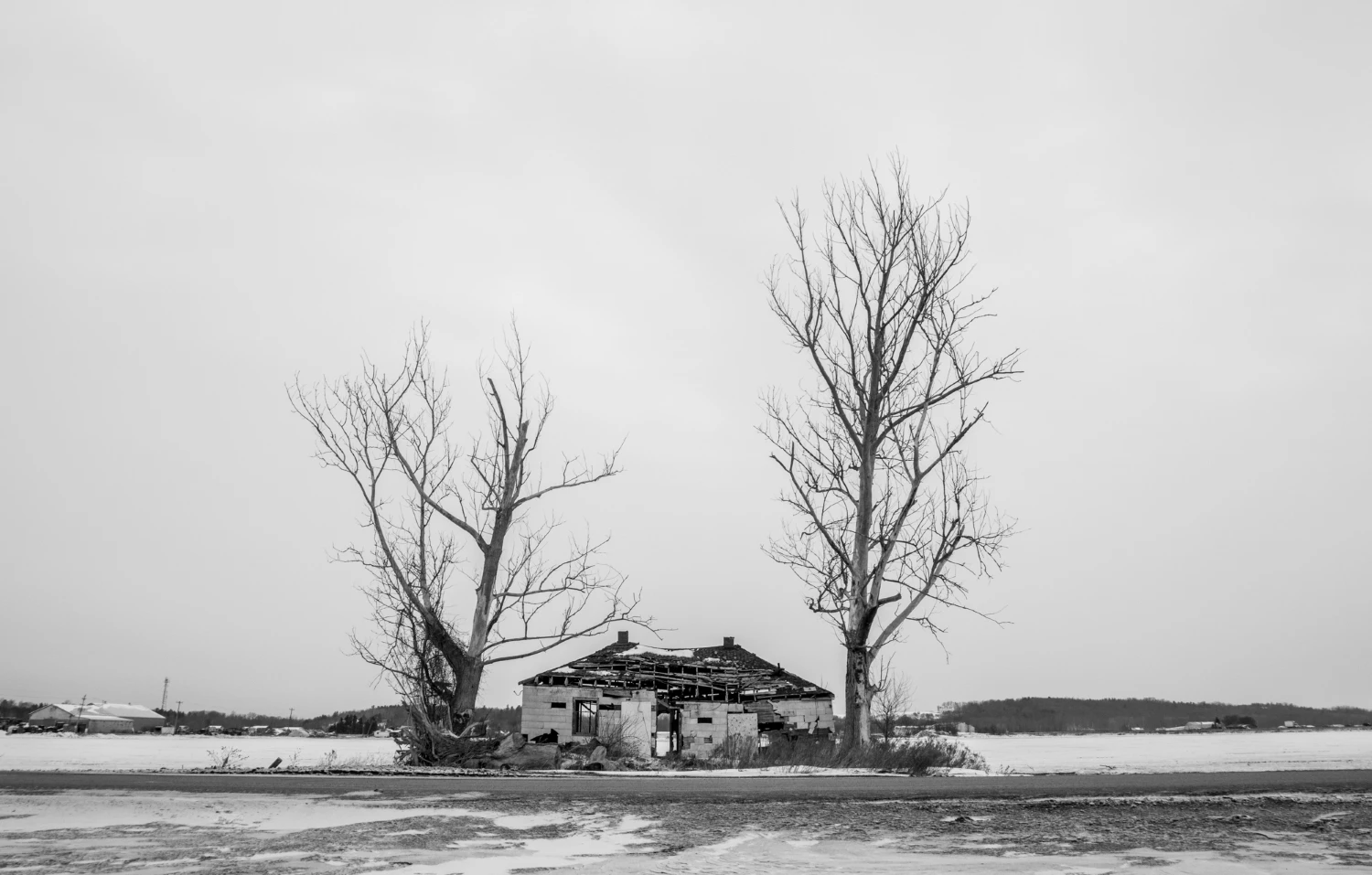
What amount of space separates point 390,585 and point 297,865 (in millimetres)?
16988

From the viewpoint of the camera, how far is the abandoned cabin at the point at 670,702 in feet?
107

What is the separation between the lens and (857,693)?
1692cm

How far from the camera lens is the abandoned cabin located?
107ft

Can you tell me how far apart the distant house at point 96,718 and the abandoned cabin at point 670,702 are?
62935 millimetres

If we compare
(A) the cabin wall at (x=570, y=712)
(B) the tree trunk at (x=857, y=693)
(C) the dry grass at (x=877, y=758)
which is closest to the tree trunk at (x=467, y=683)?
(C) the dry grass at (x=877, y=758)

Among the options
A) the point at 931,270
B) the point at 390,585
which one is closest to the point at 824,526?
the point at 931,270

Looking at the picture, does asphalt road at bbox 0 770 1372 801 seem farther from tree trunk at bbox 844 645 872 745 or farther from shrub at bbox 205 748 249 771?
tree trunk at bbox 844 645 872 745

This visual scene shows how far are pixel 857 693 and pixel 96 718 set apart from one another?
93369 mm

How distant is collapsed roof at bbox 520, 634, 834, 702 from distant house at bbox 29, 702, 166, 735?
62.8 metres

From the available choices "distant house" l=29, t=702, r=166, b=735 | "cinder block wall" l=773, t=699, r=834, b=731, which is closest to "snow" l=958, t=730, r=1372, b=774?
"cinder block wall" l=773, t=699, r=834, b=731

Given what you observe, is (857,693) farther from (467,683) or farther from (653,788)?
(653,788)

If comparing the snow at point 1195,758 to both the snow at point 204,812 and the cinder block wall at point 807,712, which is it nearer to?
the cinder block wall at point 807,712

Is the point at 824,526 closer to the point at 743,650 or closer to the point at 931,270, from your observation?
the point at 931,270

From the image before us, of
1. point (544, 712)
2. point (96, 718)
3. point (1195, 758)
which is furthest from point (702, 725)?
point (96, 718)
